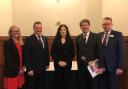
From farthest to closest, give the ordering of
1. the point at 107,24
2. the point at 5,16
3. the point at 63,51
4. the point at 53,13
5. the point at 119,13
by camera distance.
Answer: the point at 53,13
the point at 5,16
the point at 119,13
the point at 63,51
the point at 107,24

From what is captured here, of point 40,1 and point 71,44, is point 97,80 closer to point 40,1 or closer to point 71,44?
point 71,44

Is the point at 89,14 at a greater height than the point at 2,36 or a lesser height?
greater

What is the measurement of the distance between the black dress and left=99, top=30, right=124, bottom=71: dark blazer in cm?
55

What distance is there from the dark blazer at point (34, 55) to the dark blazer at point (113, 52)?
3.31 ft

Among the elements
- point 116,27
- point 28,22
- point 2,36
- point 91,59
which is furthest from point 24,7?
point 91,59

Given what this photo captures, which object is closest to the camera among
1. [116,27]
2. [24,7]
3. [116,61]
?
[116,61]

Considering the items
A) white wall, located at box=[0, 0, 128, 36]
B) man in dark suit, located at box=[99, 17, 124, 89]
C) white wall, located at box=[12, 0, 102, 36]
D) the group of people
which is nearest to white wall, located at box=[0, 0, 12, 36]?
white wall, located at box=[0, 0, 128, 36]

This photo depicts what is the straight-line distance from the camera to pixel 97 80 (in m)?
4.26

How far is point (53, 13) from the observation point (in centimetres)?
612

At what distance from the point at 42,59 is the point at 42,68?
147 millimetres

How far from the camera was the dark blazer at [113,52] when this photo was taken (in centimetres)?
411

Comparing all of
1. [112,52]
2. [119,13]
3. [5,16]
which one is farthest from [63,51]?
[5,16]

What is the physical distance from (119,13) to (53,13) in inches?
61.1

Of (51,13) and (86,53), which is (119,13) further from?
(86,53)
